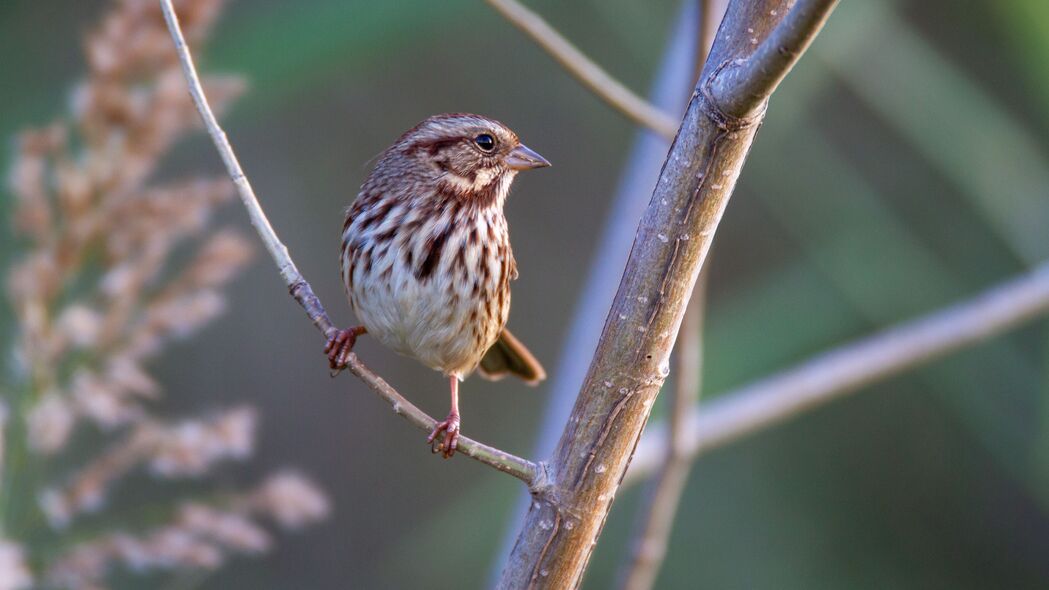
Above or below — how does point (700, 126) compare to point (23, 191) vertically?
above

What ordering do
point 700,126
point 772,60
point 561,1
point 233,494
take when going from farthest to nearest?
point 561,1, point 233,494, point 700,126, point 772,60

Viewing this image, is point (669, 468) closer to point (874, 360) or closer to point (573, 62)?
point (874, 360)

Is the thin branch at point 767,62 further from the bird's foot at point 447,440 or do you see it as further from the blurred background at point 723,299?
the blurred background at point 723,299

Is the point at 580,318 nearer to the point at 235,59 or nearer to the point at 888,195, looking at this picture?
the point at 235,59

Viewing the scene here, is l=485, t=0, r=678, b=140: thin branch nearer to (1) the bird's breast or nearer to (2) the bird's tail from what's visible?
(1) the bird's breast

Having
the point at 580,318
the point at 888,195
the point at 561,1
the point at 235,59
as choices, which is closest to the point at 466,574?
the point at 580,318

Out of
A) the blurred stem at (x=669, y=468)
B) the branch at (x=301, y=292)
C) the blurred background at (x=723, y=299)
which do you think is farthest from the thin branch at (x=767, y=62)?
the blurred background at (x=723, y=299)

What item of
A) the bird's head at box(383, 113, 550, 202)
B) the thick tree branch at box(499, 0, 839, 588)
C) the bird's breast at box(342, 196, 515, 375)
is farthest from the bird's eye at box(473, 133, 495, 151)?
the thick tree branch at box(499, 0, 839, 588)
